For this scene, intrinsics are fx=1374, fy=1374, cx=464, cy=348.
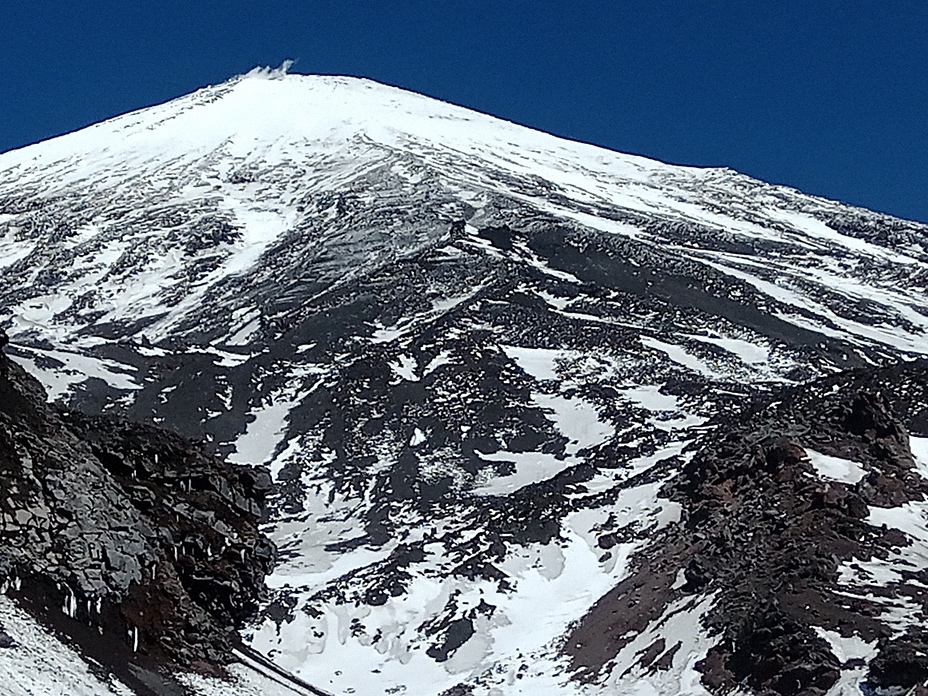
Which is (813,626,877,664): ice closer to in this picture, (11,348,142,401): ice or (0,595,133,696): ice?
(0,595,133,696): ice

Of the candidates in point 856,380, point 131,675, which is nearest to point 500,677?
point 131,675

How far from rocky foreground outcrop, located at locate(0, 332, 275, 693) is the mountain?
2.67m

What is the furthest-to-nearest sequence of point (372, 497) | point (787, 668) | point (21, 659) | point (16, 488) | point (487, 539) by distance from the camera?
point (372, 497)
point (487, 539)
point (787, 668)
point (16, 488)
point (21, 659)

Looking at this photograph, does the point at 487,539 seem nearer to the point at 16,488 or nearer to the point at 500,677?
→ the point at 500,677

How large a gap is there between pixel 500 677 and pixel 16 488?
27500 mm

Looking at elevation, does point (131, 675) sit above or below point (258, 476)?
below

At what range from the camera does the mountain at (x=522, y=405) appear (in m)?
44.7

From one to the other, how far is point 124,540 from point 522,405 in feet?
196

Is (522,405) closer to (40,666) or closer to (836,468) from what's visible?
(836,468)

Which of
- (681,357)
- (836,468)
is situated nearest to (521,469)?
(836,468)

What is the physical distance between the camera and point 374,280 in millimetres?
121125

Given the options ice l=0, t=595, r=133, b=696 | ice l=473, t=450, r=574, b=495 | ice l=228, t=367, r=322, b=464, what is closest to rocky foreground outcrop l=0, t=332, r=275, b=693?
ice l=0, t=595, r=133, b=696

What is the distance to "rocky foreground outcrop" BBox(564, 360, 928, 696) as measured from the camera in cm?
3719

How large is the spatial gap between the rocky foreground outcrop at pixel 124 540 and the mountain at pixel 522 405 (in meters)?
2.67
